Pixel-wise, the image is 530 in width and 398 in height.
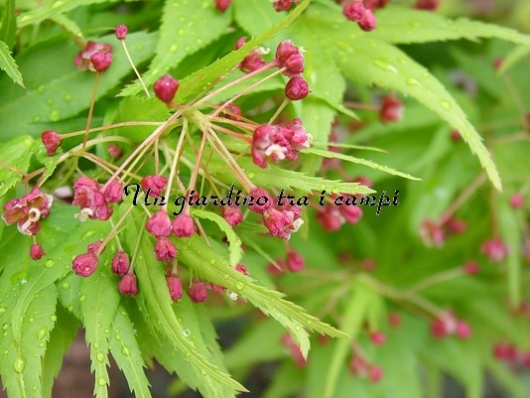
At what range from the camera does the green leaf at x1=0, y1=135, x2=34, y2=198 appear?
65 cm

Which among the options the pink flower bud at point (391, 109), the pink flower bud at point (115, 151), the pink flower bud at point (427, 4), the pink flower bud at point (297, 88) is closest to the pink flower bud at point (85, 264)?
the pink flower bud at point (115, 151)

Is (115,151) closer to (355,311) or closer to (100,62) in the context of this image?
(100,62)

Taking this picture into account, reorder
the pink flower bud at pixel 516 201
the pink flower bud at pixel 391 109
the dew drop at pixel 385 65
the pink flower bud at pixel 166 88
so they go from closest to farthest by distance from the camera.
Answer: the pink flower bud at pixel 166 88, the dew drop at pixel 385 65, the pink flower bud at pixel 391 109, the pink flower bud at pixel 516 201

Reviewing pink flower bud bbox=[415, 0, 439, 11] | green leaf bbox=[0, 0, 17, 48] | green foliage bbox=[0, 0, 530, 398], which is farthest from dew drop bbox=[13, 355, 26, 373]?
pink flower bud bbox=[415, 0, 439, 11]

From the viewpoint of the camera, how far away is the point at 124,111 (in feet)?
2.25

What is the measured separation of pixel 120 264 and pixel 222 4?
0.32m

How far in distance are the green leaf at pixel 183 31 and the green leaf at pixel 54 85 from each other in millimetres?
39

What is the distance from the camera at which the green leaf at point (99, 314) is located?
609 mm

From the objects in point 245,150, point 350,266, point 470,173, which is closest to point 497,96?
point 470,173

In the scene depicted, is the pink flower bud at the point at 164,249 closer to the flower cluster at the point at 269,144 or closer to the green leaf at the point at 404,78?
the flower cluster at the point at 269,144

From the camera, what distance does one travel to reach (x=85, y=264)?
2.03 ft

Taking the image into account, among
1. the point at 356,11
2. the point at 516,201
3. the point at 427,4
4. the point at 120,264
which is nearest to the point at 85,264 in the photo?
the point at 120,264

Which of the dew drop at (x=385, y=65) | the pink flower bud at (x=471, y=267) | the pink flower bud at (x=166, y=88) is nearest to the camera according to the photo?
the pink flower bud at (x=166, y=88)

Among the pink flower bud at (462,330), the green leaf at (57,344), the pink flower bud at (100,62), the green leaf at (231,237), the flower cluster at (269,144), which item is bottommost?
the pink flower bud at (462,330)
